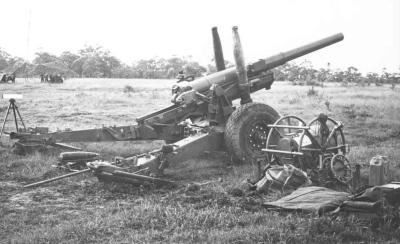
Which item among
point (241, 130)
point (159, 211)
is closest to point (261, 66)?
point (241, 130)

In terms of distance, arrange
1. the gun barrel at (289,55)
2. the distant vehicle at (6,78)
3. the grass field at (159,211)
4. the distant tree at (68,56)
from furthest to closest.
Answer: the distant tree at (68,56), the distant vehicle at (6,78), the gun barrel at (289,55), the grass field at (159,211)

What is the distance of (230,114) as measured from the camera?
934 cm

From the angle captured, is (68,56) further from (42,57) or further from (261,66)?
(261,66)

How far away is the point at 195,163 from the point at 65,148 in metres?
2.35

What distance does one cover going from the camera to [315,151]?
718cm

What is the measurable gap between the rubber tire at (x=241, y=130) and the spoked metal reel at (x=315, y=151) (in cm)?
89

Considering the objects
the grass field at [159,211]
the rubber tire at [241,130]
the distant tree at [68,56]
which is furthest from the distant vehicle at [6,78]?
the distant tree at [68,56]

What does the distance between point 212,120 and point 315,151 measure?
2.51 metres

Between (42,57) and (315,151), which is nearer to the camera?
(315,151)

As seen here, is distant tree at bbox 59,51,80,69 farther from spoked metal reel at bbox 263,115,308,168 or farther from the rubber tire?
spoked metal reel at bbox 263,115,308,168

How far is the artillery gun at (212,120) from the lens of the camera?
338 inches

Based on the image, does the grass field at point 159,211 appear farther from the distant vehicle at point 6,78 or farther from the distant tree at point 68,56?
the distant tree at point 68,56

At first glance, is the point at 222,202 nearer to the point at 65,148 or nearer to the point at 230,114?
the point at 230,114

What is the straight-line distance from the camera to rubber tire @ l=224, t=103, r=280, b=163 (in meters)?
8.54
